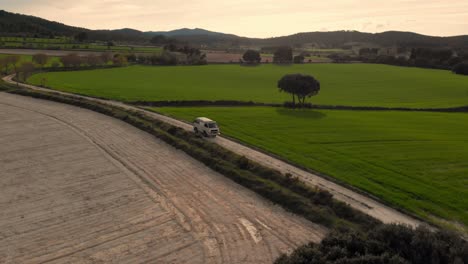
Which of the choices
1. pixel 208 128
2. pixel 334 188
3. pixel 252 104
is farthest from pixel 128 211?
pixel 252 104

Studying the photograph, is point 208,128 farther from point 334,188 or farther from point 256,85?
point 256,85

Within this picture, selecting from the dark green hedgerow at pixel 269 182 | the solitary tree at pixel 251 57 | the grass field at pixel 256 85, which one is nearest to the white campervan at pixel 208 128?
the dark green hedgerow at pixel 269 182

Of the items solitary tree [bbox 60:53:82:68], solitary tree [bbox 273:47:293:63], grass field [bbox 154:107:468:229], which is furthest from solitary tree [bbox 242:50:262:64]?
grass field [bbox 154:107:468:229]

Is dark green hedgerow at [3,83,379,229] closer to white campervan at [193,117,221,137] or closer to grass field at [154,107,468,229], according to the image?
white campervan at [193,117,221,137]

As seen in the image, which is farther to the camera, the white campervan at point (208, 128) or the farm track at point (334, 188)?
the white campervan at point (208, 128)

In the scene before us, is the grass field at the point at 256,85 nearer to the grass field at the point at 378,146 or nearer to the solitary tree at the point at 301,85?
the solitary tree at the point at 301,85

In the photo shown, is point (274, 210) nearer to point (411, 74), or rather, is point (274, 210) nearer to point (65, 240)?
point (65, 240)

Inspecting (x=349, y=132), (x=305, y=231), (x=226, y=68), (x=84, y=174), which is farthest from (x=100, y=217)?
(x=226, y=68)
